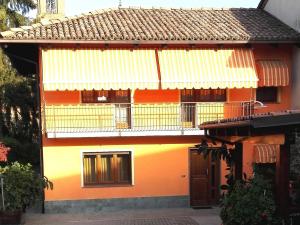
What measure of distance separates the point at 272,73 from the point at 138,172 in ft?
22.7

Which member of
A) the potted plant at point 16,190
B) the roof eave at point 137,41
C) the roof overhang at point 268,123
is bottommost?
the potted plant at point 16,190

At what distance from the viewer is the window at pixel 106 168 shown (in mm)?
17281

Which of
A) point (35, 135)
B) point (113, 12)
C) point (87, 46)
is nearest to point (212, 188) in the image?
point (87, 46)

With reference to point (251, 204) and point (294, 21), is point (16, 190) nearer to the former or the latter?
point (251, 204)

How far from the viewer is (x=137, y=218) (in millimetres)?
15977

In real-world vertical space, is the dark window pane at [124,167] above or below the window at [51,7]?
below

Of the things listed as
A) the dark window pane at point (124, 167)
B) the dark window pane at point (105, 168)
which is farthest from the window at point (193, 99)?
the dark window pane at point (105, 168)

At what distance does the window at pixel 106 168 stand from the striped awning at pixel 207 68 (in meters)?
3.66

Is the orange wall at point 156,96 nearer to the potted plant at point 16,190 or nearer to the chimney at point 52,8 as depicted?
the potted plant at point 16,190

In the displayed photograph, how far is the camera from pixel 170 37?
1655 centimetres

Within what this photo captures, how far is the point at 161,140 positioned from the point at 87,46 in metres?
4.89

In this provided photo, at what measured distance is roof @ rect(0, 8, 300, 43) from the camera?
16125 mm

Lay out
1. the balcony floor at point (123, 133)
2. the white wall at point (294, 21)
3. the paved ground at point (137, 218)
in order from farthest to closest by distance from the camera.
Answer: the white wall at point (294, 21) → the balcony floor at point (123, 133) → the paved ground at point (137, 218)

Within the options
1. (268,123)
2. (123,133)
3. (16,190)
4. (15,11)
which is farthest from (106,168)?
(15,11)
